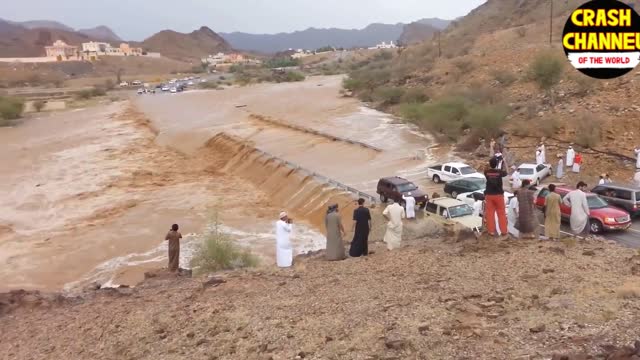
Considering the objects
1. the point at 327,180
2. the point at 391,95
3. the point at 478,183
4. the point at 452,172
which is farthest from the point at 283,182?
the point at 391,95

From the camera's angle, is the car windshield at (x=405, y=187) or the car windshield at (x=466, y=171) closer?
the car windshield at (x=405, y=187)

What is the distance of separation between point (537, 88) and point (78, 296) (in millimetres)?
31550

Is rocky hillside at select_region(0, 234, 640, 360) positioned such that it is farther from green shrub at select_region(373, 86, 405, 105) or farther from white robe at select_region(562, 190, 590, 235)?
green shrub at select_region(373, 86, 405, 105)

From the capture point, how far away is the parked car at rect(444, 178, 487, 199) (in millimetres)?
18969

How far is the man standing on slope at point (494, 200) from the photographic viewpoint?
9.80m

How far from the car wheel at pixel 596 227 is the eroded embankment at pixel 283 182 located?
7.61 m

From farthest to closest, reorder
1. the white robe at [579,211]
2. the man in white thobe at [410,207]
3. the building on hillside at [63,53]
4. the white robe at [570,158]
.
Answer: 1. the building on hillside at [63,53]
2. the white robe at [570,158]
3. the man in white thobe at [410,207]
4. the white robe at [579,211]

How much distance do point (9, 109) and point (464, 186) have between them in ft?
177

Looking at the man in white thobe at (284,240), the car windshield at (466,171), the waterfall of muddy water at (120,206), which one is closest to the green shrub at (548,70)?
the car windshield at (466,171)

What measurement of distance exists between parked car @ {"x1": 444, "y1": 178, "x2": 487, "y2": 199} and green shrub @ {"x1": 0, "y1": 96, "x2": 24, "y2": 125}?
170 feet

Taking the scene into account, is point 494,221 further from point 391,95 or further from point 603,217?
point 391,95

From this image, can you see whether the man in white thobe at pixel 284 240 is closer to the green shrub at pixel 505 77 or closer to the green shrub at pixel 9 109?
the green shrub at pixel 505 77

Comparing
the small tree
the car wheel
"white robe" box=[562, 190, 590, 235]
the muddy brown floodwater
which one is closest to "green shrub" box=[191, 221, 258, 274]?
the muddy brown floodwater

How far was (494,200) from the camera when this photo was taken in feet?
32.6
